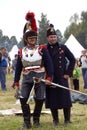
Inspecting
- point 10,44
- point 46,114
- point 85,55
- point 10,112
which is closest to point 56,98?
point 46,114

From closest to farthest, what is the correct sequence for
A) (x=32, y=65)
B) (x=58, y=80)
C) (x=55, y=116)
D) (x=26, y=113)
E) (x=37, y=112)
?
1. (x=32, y=65)
2. (x=26, y=113)
3. (x=37, y=112)
4. (x=58, y=80)
5. (x=55, y=116)

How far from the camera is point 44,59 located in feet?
25.0

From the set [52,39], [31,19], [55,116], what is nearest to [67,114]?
[55,116]

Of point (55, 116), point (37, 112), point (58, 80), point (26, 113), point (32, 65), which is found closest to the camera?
point (32, 65)

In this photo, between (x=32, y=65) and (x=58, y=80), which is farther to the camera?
(x=58, y=80)

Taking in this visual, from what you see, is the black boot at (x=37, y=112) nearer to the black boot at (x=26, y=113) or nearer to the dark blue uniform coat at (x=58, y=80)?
the black boot at (x=26, y=113)

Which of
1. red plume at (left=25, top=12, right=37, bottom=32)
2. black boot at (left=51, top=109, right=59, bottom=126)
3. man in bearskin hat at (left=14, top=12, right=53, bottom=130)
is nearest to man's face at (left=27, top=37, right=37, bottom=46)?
man in bearskin hat at (left=14, top=12, right=53, bottom=130)

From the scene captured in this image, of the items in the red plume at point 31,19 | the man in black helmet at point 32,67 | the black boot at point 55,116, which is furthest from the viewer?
the black boot at point 55,116

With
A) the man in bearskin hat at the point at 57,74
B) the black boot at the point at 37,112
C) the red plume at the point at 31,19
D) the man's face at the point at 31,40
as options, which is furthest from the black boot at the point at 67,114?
the red plume at the point at 31,19

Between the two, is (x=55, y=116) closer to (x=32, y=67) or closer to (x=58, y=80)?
(x=58, y=80)

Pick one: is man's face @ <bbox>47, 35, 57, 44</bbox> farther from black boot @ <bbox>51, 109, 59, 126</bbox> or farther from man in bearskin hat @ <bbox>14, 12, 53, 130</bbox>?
black boot @ <bbox>51, 109, 59, 126</bbox>

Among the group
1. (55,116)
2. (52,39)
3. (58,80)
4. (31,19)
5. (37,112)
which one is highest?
(31,19)

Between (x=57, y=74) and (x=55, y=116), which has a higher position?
(x=57, y=74)

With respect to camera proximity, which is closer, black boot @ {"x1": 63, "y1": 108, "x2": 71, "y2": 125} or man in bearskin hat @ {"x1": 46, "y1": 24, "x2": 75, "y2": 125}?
man in bearskin hat @ {"x1": 46, "y1": 24, "x2": 75, "y2": 125}
